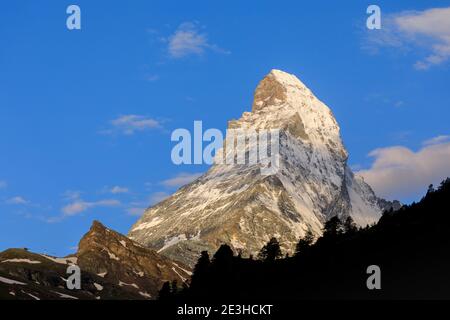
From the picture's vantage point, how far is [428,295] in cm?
15888

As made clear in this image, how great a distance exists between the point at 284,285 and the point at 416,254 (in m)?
26.2

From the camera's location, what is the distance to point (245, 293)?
18938 centimetres

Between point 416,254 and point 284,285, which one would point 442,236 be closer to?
point 416,254
